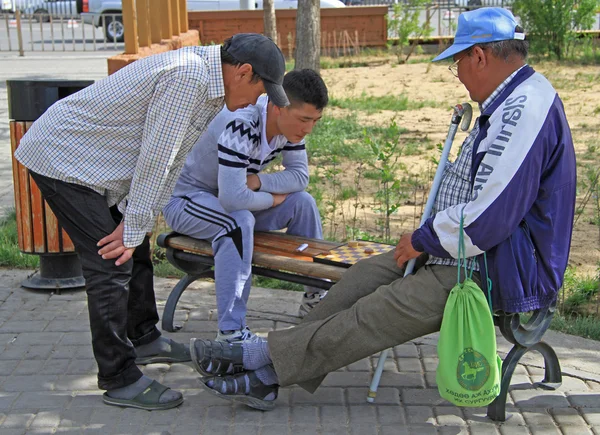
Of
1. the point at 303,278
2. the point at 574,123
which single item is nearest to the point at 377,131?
the point at 574,123

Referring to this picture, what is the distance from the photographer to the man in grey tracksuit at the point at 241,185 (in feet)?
12.8

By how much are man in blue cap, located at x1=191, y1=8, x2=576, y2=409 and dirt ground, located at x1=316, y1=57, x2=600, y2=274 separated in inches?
92.7

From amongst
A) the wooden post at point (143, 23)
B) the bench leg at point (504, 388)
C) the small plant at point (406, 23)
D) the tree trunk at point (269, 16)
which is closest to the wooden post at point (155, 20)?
the wooden post at point (143, 23)

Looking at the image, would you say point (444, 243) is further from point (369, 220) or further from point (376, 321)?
point (369, 220)

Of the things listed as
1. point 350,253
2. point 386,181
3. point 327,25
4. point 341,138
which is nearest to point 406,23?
point 327,25

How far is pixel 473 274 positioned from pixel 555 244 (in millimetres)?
340

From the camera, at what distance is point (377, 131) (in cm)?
921

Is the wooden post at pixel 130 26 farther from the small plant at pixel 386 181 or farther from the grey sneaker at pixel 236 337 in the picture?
the grey sneaker at pixel 236 337

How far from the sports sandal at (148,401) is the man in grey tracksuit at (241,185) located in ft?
1.32

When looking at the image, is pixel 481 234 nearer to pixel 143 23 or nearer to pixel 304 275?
pixel 304 275

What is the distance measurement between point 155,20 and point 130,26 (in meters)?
3.25

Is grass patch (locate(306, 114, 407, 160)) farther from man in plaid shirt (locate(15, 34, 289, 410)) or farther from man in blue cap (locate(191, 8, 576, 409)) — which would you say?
man in plaid shirt (locate(15, 34, 289, 410))

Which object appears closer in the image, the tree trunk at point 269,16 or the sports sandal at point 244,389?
the sports sandal at point 244,389

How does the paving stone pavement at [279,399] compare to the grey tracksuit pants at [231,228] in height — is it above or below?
below
